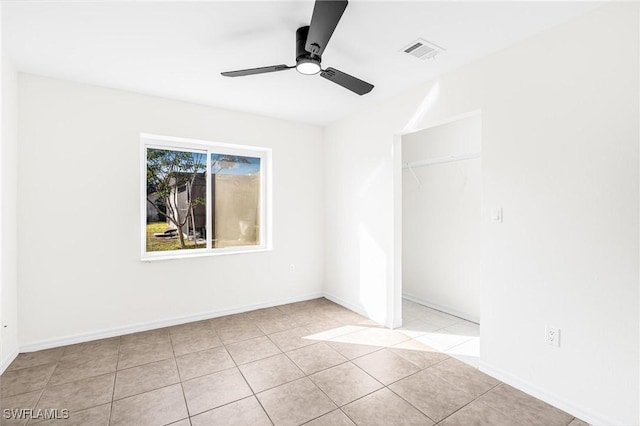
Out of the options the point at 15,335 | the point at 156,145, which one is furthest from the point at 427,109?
the point at 15,335

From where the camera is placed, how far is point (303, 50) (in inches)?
76.6

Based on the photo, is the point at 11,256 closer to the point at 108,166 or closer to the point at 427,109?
the point at 108,166

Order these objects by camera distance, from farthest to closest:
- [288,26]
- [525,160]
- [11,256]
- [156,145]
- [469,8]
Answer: [156,145]
[11,256]
[525,160]
[288,26]
[469,8]

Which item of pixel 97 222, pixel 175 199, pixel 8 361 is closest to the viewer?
pixel 8 361

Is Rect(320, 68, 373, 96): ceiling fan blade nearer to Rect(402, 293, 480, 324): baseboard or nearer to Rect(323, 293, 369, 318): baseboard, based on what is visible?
Rect(323, 293, 369, 318): baseboard

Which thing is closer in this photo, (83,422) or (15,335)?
(83,422)

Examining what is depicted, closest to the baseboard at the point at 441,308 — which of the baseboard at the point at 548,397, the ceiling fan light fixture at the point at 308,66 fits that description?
the baseboard at the point at 548,397

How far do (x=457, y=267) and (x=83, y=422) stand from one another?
3.70 metres

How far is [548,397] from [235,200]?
12.0ft

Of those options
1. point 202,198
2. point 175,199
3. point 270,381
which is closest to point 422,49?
point 270,381

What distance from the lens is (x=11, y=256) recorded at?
2.56m

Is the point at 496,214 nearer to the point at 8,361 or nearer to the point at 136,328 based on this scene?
the point at 136,328

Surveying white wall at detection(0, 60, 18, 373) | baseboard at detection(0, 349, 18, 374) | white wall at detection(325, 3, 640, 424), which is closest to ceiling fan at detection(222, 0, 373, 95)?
white wall at detection(325, 3, 640, 424)

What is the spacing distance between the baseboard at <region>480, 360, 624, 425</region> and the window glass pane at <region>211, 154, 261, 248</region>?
9.90 ft
